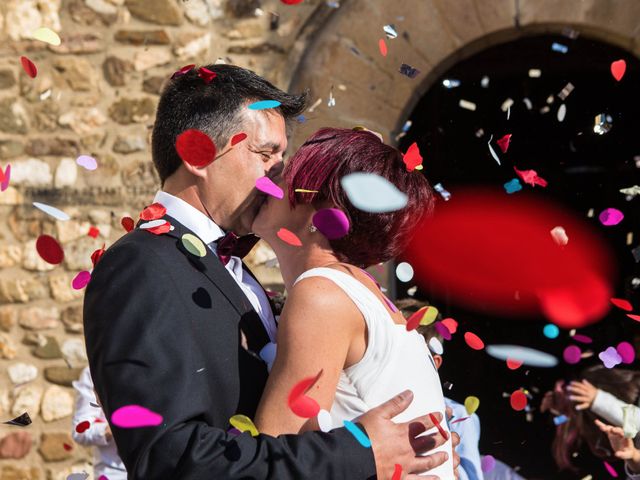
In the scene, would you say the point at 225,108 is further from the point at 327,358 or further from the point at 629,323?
the point at 629,323

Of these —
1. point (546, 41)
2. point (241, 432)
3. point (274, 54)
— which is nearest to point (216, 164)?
point (241, 432)

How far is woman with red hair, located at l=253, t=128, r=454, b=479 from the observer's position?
1724 millimetres

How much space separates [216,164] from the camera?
2145 mm

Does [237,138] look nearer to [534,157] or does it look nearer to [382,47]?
[382,47]

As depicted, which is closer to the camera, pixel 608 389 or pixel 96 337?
pixel 96 337

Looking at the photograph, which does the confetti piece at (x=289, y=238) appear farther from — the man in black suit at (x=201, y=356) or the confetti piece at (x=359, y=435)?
the confetti piece at (x=359, y=435)

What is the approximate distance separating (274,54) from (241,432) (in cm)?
321

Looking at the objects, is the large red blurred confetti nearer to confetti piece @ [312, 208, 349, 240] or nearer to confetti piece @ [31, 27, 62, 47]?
confetti piece @ [31, 27, 62, 47]

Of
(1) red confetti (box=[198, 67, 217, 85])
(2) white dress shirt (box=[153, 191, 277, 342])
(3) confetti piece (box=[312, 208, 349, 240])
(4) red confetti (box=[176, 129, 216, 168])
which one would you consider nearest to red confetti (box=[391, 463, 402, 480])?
(2) white dress shirt (box=[153, 191, 277, 342])

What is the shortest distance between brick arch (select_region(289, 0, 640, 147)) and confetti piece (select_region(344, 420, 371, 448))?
9.22 feet

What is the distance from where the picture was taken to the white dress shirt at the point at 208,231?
81.0 inches

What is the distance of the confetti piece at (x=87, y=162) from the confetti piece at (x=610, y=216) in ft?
9.44

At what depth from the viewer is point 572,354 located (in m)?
Answer: 5.39

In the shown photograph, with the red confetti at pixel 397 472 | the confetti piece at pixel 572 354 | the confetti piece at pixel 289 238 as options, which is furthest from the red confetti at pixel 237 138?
the confetti piece at pixel 572 354
